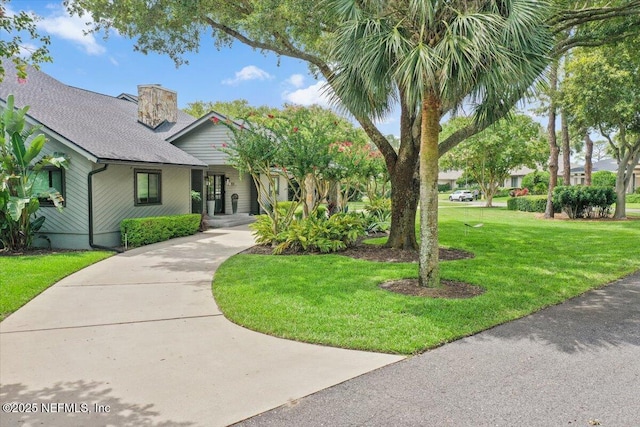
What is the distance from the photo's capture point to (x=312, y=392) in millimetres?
3674

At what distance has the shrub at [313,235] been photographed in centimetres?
1120

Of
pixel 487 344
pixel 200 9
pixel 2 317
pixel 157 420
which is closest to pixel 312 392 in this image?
pixel 157 420

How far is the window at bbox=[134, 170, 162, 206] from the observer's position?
13.9 m

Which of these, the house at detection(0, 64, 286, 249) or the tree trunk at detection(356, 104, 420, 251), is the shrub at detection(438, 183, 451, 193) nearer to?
the house at detection(0, 64, 286, 249)

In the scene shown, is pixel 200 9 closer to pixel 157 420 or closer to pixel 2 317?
pixel 2 317

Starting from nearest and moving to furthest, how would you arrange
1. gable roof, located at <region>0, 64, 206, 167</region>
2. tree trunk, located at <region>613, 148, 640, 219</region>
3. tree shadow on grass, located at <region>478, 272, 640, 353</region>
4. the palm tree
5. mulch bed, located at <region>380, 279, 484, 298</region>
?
→ tree shadow on grass, located at <region>478, 272, 640, 353</region> < the palm tree < mulch bed, located at <region>380, 279, 484, 298</region> < gable roof, located at <region>0, 64, 206, 167</region> < tree trunk, located at <region>613, 148, 640, 219</region>

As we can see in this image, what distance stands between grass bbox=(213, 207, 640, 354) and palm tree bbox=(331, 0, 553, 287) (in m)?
1.21

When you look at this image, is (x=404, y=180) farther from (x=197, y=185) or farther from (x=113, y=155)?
(x=197, y=185)

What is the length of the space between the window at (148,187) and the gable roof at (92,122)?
652 millimetres

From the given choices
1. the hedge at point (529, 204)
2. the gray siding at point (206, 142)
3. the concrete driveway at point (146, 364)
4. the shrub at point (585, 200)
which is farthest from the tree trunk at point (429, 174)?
the hedge at point (529, 204)

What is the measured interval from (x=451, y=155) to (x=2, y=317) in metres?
29.7

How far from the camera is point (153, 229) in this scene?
42.2 ft

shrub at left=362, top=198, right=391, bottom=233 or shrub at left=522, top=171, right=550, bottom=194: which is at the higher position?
shrub at left=522, top=171, right=550, bottom=194

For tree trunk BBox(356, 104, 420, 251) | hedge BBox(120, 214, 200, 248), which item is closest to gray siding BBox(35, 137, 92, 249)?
hedge BBox(120, 214, 200, 248)
